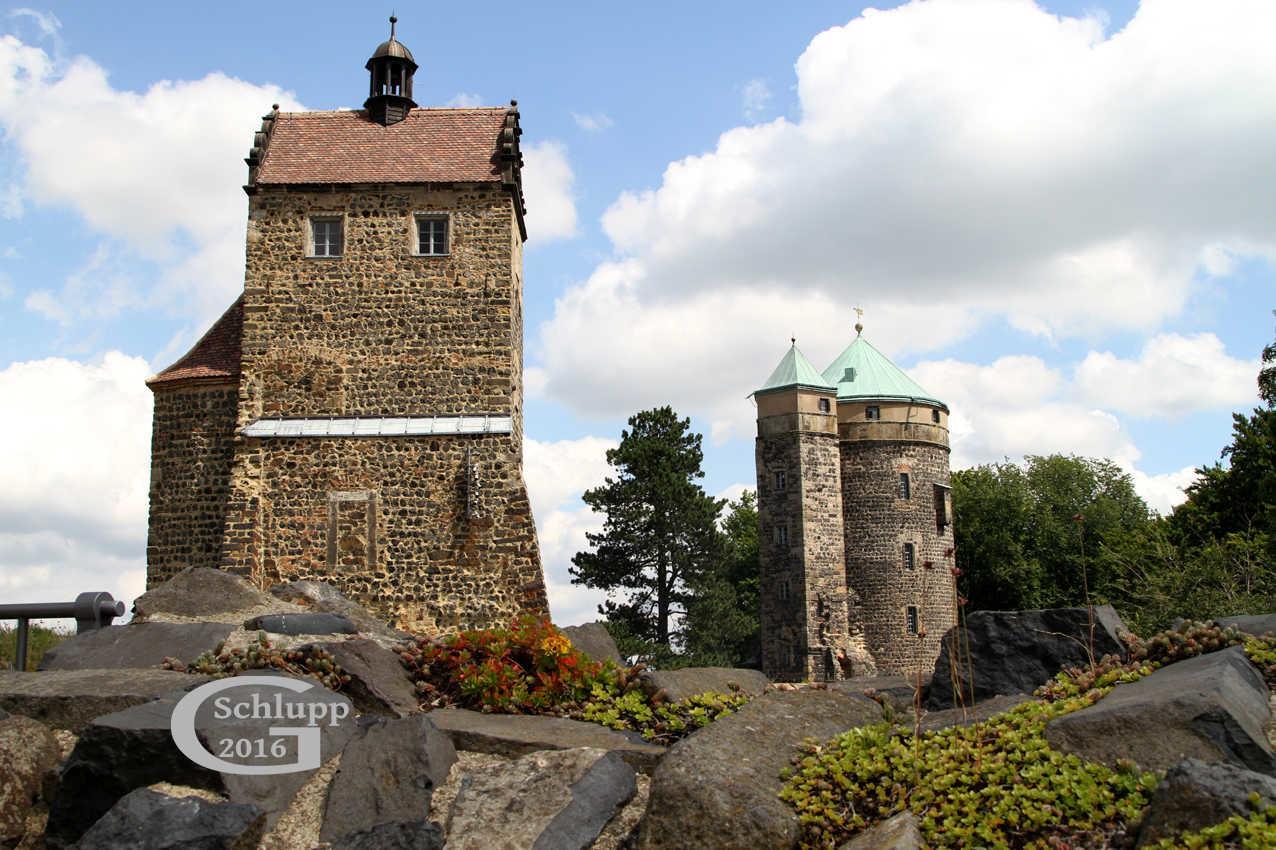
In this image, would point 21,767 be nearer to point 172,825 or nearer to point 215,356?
point 172,825

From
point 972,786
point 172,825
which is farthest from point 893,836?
point 172,825

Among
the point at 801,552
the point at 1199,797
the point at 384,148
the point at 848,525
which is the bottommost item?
the point at 1199,797

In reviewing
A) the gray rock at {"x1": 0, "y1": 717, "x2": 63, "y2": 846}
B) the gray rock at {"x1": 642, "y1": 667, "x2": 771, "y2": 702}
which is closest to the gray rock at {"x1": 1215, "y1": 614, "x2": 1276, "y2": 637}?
the gray rock at {"x1": 642, "y1": 667, "x2": 771, "y2": 702}

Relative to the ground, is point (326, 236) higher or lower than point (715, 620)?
higher

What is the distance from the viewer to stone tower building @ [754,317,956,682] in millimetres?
44844

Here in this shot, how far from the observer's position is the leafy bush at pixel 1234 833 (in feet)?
19.3

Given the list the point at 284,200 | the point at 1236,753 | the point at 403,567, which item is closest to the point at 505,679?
the point at 1236,753

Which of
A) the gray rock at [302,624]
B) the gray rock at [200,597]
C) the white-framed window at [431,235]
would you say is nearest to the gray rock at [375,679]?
the gray rock at [302,624]

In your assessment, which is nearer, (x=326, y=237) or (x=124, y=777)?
(x=124, y=777)

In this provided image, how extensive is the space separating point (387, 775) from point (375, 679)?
1.97 m

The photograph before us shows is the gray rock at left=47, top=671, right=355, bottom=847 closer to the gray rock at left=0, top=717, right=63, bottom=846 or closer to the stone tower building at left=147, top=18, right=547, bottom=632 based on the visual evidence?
the gray rock at left=0, top=717, right=63, bottom=846

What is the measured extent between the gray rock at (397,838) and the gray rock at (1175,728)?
416 centimetres

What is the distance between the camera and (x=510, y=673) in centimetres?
1026

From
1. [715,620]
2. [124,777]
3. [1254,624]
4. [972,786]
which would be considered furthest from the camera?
[715,620]
